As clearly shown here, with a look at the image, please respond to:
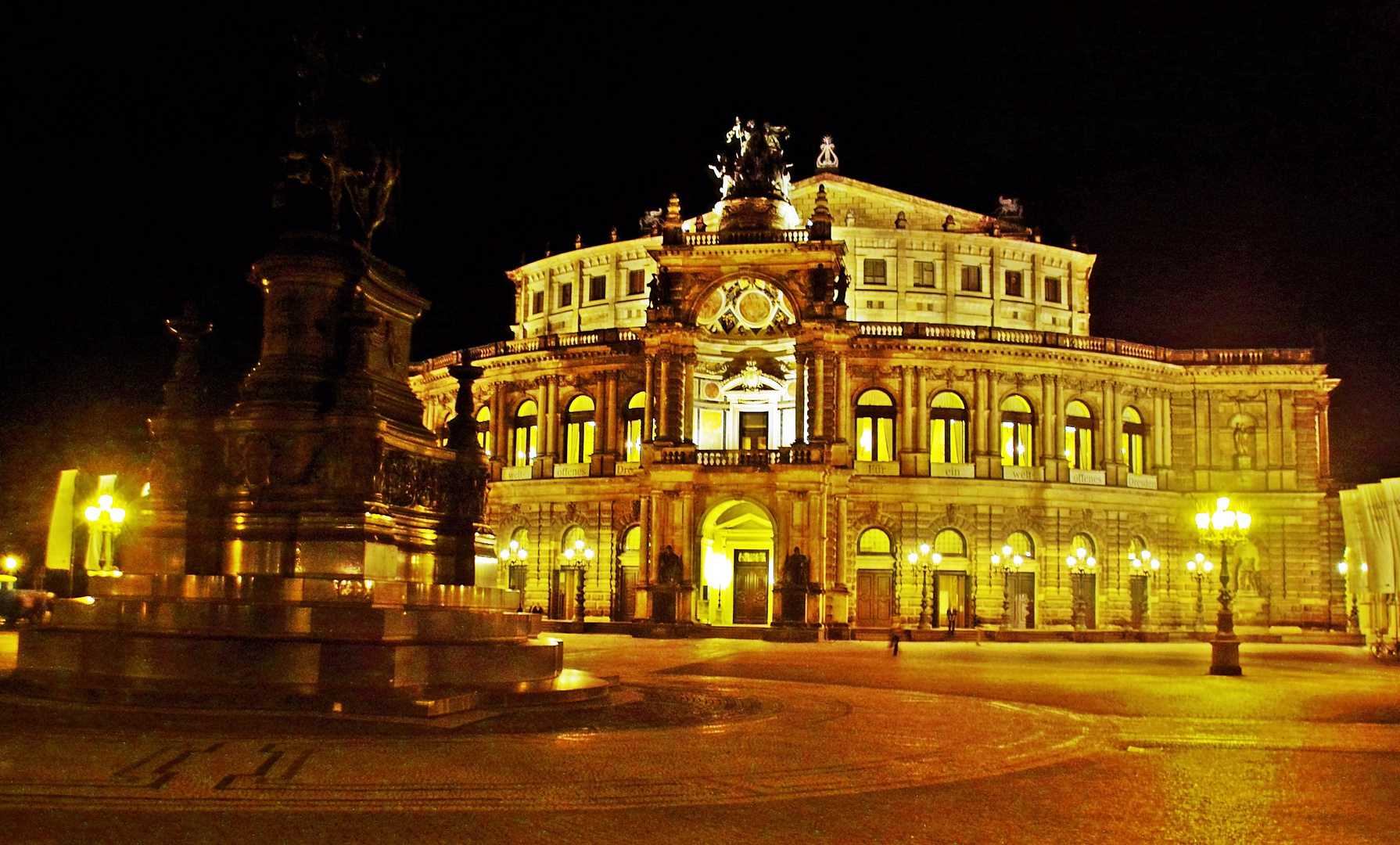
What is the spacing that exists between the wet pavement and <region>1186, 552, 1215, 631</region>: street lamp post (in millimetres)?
41542

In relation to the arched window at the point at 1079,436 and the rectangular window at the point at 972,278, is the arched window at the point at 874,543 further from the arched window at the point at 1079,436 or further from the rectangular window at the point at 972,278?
the rectangular window at the point at 972,278

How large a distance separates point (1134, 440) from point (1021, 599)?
10380 millimetres

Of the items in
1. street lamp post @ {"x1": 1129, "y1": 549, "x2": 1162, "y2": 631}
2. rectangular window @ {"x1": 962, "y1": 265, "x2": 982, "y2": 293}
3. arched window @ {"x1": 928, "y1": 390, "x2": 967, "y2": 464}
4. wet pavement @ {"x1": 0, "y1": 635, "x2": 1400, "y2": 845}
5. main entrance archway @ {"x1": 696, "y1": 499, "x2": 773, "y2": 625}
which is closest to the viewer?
wet pavement @ {"x1": 0, "y1": 635, "x2": 1400, "y2": 845}

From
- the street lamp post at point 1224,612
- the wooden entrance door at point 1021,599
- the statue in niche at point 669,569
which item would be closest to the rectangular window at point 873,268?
the wooden entrance door at point 1021,599

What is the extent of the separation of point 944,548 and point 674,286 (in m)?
17.0

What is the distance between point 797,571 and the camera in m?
49.2

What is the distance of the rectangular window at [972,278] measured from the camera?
64.8 metres

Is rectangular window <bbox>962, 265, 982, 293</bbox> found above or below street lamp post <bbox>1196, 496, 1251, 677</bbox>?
above

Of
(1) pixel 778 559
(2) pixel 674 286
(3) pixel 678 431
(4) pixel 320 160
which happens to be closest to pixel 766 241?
(2) pixel 674 286

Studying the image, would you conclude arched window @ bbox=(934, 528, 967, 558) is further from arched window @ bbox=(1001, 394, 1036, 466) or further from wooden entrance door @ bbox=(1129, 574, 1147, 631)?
wooden entrance door @ bbox=(1129, 574, 1147, 631)

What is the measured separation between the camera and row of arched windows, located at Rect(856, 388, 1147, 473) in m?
56.8

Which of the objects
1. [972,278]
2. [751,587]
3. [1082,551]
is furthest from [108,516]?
[972,278]

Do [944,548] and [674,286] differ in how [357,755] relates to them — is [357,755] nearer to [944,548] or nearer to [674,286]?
[674,286]

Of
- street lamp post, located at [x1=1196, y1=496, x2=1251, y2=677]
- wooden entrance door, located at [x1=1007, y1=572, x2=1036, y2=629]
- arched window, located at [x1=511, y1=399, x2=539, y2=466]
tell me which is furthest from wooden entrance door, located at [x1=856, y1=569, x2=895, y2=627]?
street lamp post, located at [x1=1196, y1=496, x2=1251, y2=677]
